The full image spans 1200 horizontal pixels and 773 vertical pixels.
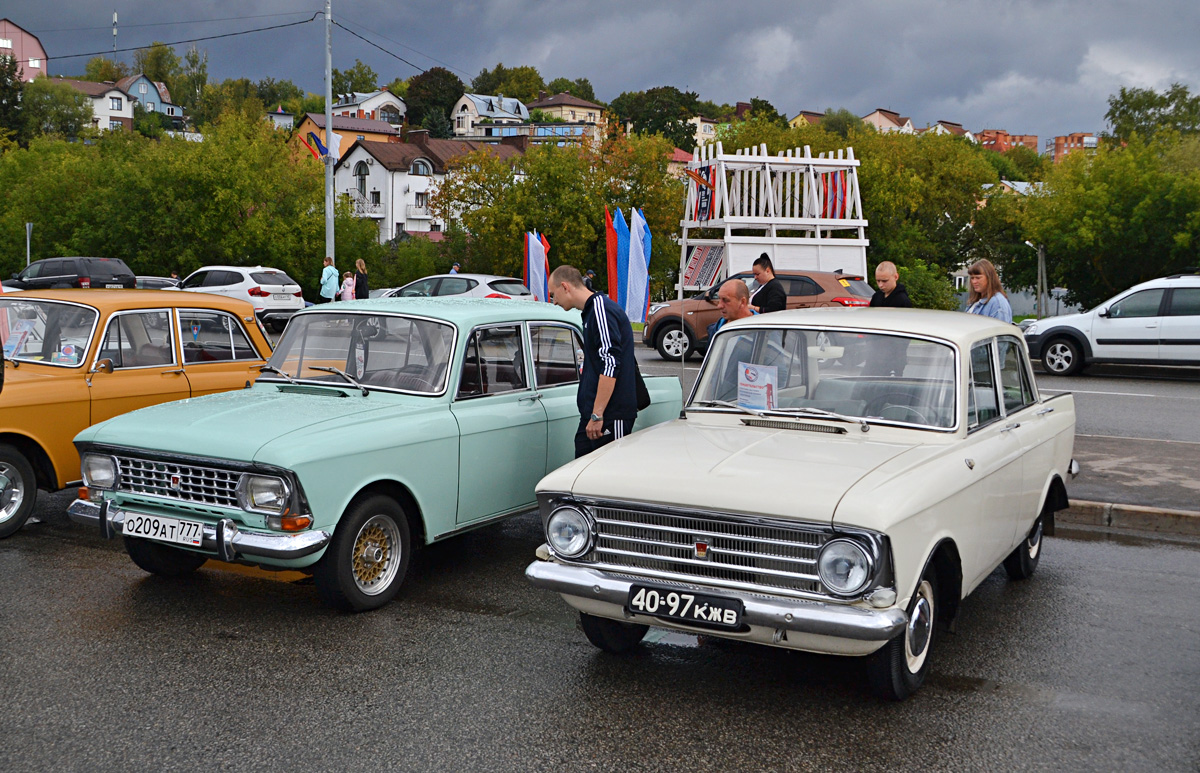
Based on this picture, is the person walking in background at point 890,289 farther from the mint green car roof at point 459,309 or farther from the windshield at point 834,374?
the windshield at point 834,374

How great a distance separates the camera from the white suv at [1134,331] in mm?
18688

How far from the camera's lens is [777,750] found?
4.32 meters

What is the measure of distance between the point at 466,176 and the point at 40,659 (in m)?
40.3

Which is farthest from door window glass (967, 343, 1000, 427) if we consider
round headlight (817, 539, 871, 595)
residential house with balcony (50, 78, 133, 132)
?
residential house with balcony (50, 78, 133, 132)

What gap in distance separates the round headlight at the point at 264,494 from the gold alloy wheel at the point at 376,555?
1.68 ft

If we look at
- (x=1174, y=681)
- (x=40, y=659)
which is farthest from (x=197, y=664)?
(x=1174, y=681)

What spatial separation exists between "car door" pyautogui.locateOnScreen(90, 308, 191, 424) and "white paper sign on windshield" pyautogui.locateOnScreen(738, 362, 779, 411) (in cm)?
462

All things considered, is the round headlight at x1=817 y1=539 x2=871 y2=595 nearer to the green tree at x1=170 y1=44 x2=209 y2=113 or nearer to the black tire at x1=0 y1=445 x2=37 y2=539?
the black tire at x1=0 y1=445 x2=37 y2=539

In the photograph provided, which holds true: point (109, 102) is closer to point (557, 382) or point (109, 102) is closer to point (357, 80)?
point (357, 80)

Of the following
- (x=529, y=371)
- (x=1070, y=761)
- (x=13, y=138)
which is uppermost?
(x=13, y=138)

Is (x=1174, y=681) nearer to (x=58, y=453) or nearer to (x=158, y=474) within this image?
(x=158, y=474)

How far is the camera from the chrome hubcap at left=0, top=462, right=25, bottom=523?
7.43 metres

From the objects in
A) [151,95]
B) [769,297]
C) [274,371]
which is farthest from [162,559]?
[151,95]

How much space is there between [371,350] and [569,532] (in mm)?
2499
